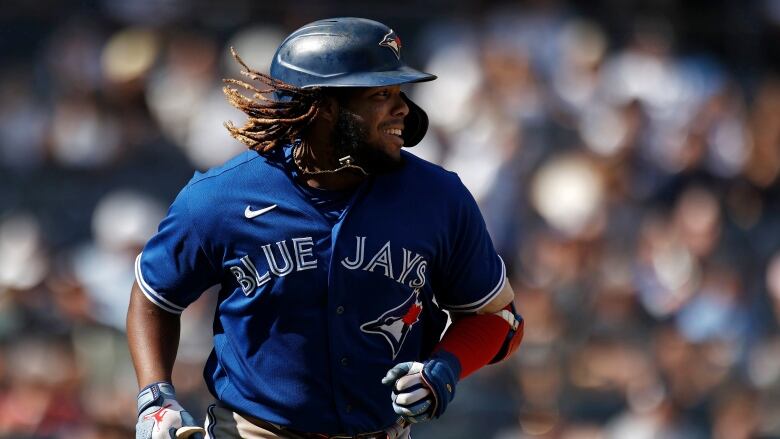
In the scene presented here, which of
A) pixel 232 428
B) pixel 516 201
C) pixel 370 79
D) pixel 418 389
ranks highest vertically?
pixel 370 79

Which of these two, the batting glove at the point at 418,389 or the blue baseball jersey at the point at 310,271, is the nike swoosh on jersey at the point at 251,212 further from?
the batting glove at the point at 418,389

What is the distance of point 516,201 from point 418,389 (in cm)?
445

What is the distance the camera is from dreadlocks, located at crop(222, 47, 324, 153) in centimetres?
348

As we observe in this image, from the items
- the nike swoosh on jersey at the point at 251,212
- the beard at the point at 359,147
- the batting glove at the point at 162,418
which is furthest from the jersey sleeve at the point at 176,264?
the beard at the point at 359,147

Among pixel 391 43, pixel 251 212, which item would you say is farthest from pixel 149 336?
pixel 391 43

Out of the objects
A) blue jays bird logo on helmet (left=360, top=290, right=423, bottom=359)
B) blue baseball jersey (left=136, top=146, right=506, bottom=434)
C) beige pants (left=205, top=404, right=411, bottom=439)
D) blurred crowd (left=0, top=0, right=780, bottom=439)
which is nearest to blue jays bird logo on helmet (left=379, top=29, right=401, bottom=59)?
blue baseball jersey (left=136, top=146, right=506, bottom=434)

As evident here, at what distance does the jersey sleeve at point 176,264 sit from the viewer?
3.46m

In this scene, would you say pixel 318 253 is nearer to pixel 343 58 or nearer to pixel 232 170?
pixel 232 170

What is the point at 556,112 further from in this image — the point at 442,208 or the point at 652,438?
the point at 442,208

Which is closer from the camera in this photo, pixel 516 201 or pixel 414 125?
pixel 414 125

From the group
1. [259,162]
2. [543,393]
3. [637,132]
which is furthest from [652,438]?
[259,162]

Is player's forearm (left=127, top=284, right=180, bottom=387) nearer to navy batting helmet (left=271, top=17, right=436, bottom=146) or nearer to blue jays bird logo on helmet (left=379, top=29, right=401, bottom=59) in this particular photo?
navy batting helmet (left=271, top=17, right=436, bottom=146)

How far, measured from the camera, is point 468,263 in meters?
3.57

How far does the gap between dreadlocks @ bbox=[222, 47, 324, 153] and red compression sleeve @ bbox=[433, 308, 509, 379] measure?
70 cm
